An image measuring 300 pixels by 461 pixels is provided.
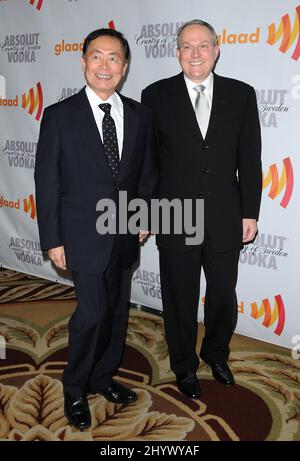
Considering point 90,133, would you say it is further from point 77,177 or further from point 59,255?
point 59,255

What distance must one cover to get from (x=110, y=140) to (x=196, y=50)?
0.60 m

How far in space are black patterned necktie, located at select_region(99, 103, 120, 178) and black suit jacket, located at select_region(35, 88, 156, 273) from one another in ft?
0.11

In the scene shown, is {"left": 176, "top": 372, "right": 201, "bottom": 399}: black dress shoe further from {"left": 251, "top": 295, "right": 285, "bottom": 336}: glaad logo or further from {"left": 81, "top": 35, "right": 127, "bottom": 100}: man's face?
{"left": 81, "top": 35, "right": 127, "bottom": 100}: man's face

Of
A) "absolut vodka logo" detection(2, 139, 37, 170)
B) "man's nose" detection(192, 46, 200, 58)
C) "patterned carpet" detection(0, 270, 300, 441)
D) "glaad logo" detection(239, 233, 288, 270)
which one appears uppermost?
"man's nose" detection(192, 46, 200, 58)

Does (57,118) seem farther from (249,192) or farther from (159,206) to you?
(249,192)

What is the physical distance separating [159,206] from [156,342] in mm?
1123

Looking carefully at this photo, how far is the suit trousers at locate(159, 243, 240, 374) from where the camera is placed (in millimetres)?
2639

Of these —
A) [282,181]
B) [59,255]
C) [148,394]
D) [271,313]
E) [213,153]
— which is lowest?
[148,394]

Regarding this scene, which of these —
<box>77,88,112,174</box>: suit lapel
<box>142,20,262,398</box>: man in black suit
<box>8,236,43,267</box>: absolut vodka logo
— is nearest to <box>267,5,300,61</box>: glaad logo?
<box>142,20,262,398</box>: man in black suit

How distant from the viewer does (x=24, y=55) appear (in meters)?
4.05

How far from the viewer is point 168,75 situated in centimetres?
335

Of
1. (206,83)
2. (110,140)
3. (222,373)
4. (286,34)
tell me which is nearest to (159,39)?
(286,34)

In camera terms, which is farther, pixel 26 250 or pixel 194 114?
pixel 26 250
